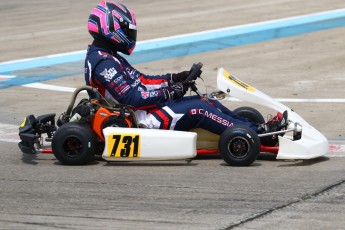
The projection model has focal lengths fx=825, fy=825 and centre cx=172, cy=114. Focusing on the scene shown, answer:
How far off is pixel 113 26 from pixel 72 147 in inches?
44.1

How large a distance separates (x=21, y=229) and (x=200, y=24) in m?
11.2

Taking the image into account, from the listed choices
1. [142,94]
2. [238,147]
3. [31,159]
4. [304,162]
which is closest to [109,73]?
[142,94]

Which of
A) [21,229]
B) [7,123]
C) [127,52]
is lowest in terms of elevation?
[21,229]

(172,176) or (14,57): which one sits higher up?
(14,57)

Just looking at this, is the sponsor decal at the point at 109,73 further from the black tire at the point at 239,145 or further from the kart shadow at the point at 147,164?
the black tire at the point at 239,145

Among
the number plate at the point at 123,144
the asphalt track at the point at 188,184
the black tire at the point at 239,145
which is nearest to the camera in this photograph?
the asphalt track at the point at 188,184

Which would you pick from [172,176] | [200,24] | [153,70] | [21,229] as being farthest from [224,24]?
[21,229]

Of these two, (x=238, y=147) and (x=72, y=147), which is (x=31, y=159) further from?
(x=238, y=147)

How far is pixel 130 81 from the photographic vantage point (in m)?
7.01

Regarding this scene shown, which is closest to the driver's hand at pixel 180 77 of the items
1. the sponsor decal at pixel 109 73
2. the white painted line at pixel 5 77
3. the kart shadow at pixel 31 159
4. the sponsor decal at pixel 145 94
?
the sponsor decal at pixel 145 94

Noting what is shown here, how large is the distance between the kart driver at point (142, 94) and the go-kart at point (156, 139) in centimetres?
9

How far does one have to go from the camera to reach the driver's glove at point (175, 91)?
6.96m

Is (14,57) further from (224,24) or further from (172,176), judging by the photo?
(172,176)

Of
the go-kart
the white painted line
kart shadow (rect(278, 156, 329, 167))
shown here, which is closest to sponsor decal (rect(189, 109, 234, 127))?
the go-kart
